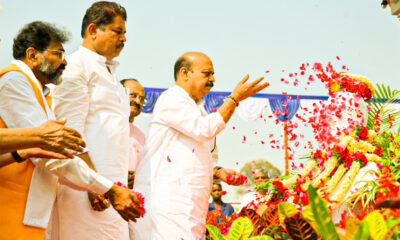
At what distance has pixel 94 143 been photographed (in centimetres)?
267

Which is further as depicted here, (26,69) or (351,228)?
(26,69)

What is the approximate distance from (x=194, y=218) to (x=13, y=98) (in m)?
1.32

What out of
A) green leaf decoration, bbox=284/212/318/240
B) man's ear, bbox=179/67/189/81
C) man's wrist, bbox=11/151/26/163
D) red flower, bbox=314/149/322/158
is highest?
man's ear, bbox=179/67/189/81

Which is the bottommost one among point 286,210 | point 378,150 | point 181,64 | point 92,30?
point 378,150

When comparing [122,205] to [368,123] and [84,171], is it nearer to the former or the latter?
[84,171]

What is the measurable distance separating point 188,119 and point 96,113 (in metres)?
0.60

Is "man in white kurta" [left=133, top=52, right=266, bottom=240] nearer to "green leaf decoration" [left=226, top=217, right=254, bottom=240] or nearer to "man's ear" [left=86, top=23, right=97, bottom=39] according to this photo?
"man's ear" [left=86, top=23, right=97, bottom=39]

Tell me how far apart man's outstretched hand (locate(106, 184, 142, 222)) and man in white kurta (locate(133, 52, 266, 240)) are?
629mm

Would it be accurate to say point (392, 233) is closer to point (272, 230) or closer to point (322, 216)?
point (322, 216)

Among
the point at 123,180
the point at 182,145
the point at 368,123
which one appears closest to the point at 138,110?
the point at 182,145

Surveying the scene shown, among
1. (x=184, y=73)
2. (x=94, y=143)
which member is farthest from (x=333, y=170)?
(x=94, y=143)

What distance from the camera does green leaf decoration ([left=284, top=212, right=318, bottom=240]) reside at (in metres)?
1.19

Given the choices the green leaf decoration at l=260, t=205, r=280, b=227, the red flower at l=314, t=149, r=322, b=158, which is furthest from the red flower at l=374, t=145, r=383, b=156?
the green leaf decoration at l=260, t=205, r=280, b=227

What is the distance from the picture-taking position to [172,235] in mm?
2857
